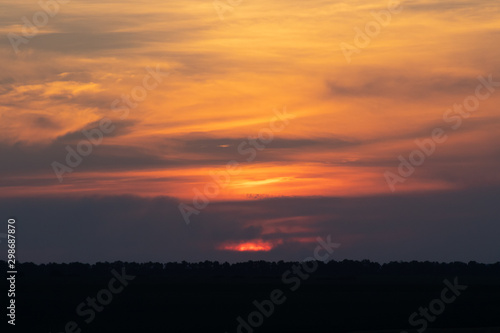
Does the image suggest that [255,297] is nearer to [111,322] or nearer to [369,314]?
[369,314]

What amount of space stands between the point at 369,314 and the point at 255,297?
28579 millimetres

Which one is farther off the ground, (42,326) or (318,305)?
(318,305)

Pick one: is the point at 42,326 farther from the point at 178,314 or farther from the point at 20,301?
the point at 20,301

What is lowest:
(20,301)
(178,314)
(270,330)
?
(270,330)

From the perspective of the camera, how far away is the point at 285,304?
74625mm

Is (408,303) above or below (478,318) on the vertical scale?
above

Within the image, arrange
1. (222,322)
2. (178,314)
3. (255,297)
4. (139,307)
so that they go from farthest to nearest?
(255,297), (139,307), (178,314), (222,322)

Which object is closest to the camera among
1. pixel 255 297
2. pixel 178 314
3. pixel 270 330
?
pixel 270 330

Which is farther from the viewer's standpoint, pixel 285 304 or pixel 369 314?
pixel 285 304

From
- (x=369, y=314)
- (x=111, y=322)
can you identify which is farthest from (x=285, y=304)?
(x=111, y=322)

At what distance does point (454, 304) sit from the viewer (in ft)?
253

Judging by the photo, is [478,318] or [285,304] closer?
[478,318]

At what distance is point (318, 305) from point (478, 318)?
1892 cm

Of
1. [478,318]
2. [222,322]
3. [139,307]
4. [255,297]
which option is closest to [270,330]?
[222,322]
